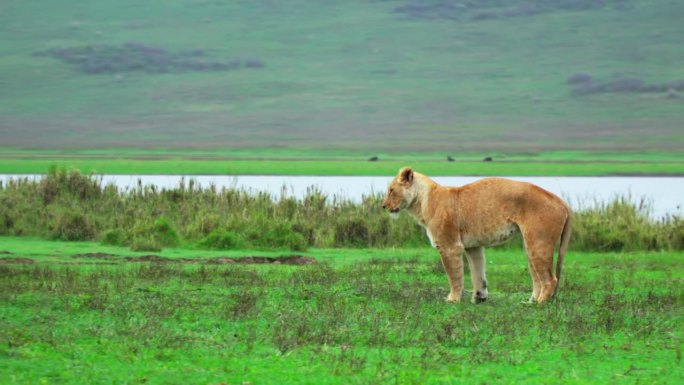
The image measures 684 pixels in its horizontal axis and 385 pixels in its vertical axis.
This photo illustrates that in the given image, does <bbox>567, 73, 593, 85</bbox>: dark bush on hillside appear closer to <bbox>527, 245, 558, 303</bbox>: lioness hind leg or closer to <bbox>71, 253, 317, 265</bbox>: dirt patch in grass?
<bbox>71, 253, 317, 265</bbox>: dirt patch in grass

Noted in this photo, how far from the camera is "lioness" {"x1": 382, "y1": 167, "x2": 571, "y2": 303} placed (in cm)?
1430

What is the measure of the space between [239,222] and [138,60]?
118982 millimetres

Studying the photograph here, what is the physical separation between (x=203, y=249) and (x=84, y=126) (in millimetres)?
94058

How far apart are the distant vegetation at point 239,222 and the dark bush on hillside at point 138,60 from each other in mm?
109292

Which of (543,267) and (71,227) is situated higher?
(71,227)

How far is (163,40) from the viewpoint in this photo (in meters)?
150

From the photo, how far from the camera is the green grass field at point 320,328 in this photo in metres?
9.69

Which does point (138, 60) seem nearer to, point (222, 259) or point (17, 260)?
point (222, 259)

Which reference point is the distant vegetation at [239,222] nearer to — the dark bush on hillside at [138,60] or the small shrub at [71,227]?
the small shrub at [71,227]

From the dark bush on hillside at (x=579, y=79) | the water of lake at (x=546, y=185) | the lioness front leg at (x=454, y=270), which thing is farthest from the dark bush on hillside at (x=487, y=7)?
the lioness front leg at (x=454, y=270)

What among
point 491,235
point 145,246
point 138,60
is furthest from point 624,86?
point 491,235

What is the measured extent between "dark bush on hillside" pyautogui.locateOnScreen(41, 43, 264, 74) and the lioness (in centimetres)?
12267

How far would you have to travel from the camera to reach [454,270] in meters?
14.5

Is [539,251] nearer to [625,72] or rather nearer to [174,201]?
[174,201]
